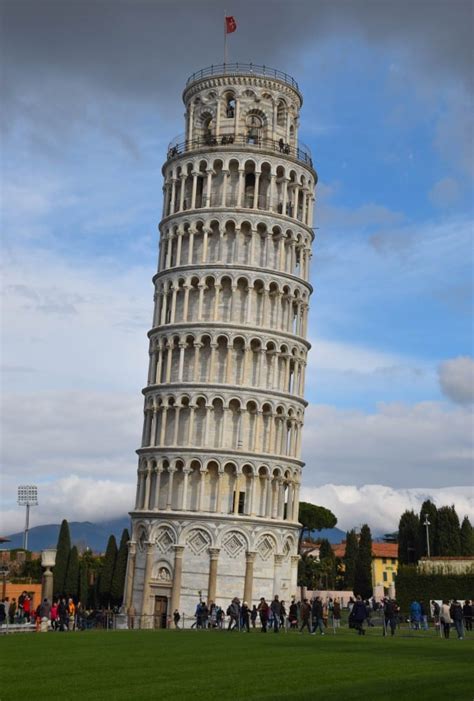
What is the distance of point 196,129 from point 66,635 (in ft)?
154

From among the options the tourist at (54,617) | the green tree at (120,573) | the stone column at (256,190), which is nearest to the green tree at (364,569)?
the green tree at (120,573)

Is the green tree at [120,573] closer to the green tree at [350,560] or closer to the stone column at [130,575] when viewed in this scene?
the stone column at [130,575]

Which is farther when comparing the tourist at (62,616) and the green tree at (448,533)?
the green tree at (448,533)

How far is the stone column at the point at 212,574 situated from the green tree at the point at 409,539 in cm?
3750

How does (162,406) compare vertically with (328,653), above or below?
above

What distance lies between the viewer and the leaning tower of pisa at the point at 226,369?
217 ft

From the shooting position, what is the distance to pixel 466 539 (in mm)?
92062

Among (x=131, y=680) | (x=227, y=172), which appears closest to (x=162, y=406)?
(x=227, y=172)

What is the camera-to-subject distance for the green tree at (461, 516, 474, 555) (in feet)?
299

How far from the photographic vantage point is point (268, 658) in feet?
87.7

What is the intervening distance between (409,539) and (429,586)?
3133 centimetres

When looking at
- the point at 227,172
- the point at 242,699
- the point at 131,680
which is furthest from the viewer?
the point at 227,172

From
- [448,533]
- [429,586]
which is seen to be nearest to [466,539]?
[448,533]

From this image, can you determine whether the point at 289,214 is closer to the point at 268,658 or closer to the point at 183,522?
the point at 183,522
